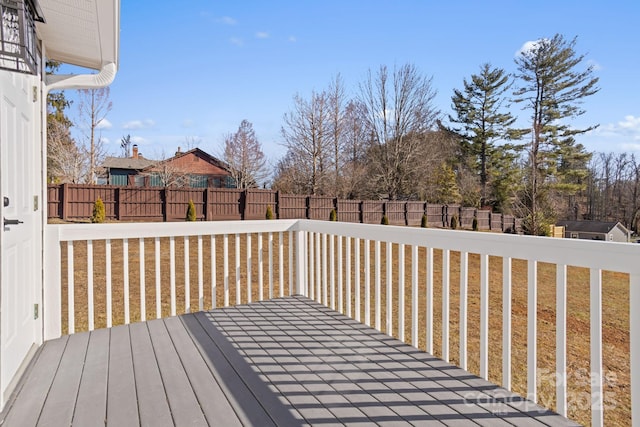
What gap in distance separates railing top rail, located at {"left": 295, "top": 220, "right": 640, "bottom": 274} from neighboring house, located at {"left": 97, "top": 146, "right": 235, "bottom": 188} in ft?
60.4

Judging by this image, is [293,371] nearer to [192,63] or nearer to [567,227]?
[192,63]

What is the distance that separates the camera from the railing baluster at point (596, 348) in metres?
1.44

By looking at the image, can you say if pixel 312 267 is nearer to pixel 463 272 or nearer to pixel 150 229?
pixel 150 229

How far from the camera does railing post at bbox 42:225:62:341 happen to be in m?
2.54

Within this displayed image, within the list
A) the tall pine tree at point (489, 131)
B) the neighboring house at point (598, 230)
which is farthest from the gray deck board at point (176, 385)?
the tall pine tree at point (489, 131)

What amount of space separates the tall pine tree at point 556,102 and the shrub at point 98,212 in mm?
17997

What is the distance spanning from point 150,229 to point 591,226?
22.4 m

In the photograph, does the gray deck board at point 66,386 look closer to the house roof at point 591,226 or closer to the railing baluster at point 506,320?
the railing baluster at point 506,320

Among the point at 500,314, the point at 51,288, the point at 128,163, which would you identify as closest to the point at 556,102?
the point at 500,314

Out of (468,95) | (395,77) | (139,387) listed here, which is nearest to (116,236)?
(139,387)

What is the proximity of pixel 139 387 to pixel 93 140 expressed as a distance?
16.4 m

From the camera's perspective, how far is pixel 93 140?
50.5 ft

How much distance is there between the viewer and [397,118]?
56.7 feet

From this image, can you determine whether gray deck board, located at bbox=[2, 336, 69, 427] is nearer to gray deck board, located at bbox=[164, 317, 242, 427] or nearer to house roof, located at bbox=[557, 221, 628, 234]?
gray deck board, located at bbox=[164, 317, 242, 427]
